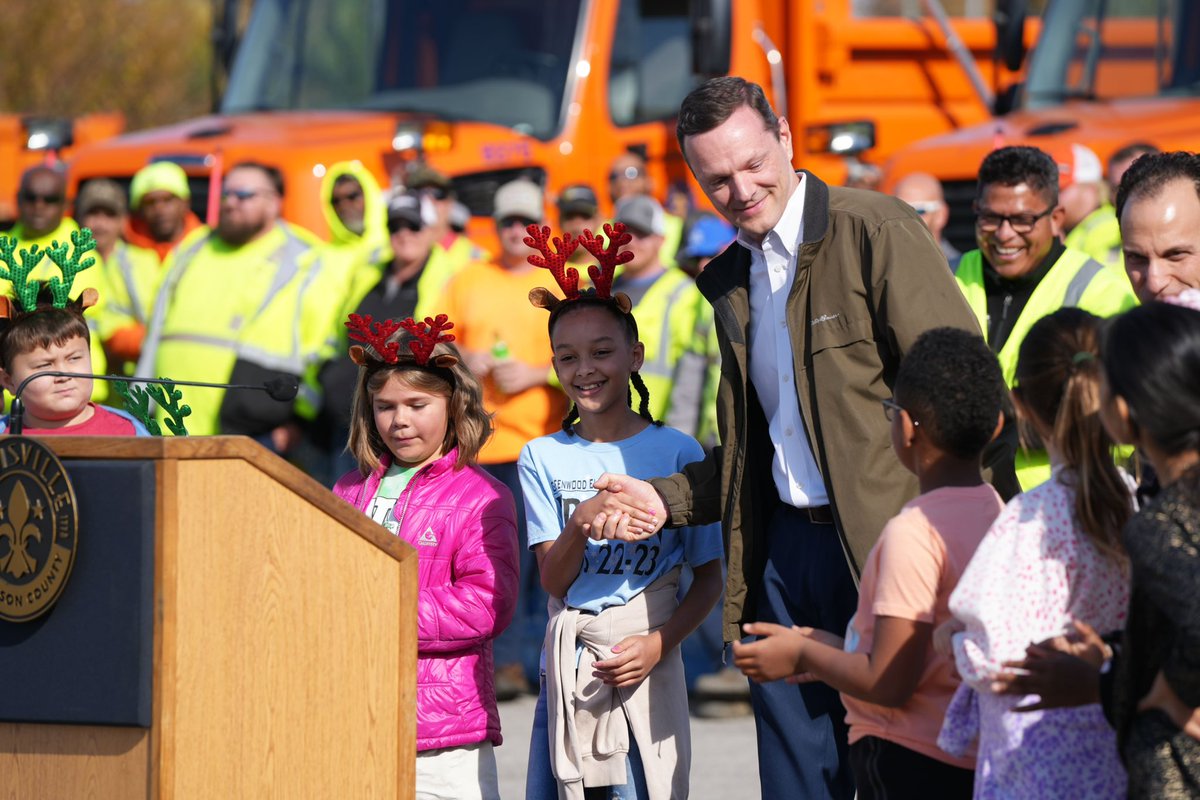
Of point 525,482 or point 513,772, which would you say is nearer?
point 525,482

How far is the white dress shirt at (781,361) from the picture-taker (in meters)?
4.34

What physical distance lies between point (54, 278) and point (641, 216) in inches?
Answer: 154

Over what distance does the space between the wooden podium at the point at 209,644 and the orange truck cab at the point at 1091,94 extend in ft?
19.8

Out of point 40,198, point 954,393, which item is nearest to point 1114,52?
point 40,198

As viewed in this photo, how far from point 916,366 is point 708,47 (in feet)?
23.6

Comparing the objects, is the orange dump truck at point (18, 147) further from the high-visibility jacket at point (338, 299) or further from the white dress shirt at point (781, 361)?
the white dress shirt at point (781, 361)

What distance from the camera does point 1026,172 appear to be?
5.73 meters

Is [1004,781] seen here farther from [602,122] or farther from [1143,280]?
[602,122]

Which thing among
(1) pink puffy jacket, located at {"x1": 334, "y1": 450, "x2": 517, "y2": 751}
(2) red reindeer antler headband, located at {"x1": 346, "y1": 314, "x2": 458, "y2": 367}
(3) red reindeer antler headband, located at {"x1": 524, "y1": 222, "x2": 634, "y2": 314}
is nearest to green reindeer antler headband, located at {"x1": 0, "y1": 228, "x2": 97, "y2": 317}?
(2) red reindeer antler headband, located at {"x1": 346, "y1": 314, "x2": 458, "y2": 367}

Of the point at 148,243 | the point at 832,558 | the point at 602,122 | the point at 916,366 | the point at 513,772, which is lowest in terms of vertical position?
the point at 513,772

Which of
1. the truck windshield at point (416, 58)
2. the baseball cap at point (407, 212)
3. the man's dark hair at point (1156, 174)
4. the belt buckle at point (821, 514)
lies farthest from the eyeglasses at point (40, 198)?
the man's dark hair at point (1156, 174)

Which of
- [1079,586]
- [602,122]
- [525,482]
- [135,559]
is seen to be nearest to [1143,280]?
[1079,586]

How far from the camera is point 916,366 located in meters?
3.71

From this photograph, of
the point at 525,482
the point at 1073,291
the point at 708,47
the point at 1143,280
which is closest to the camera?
the point at 1143,280
